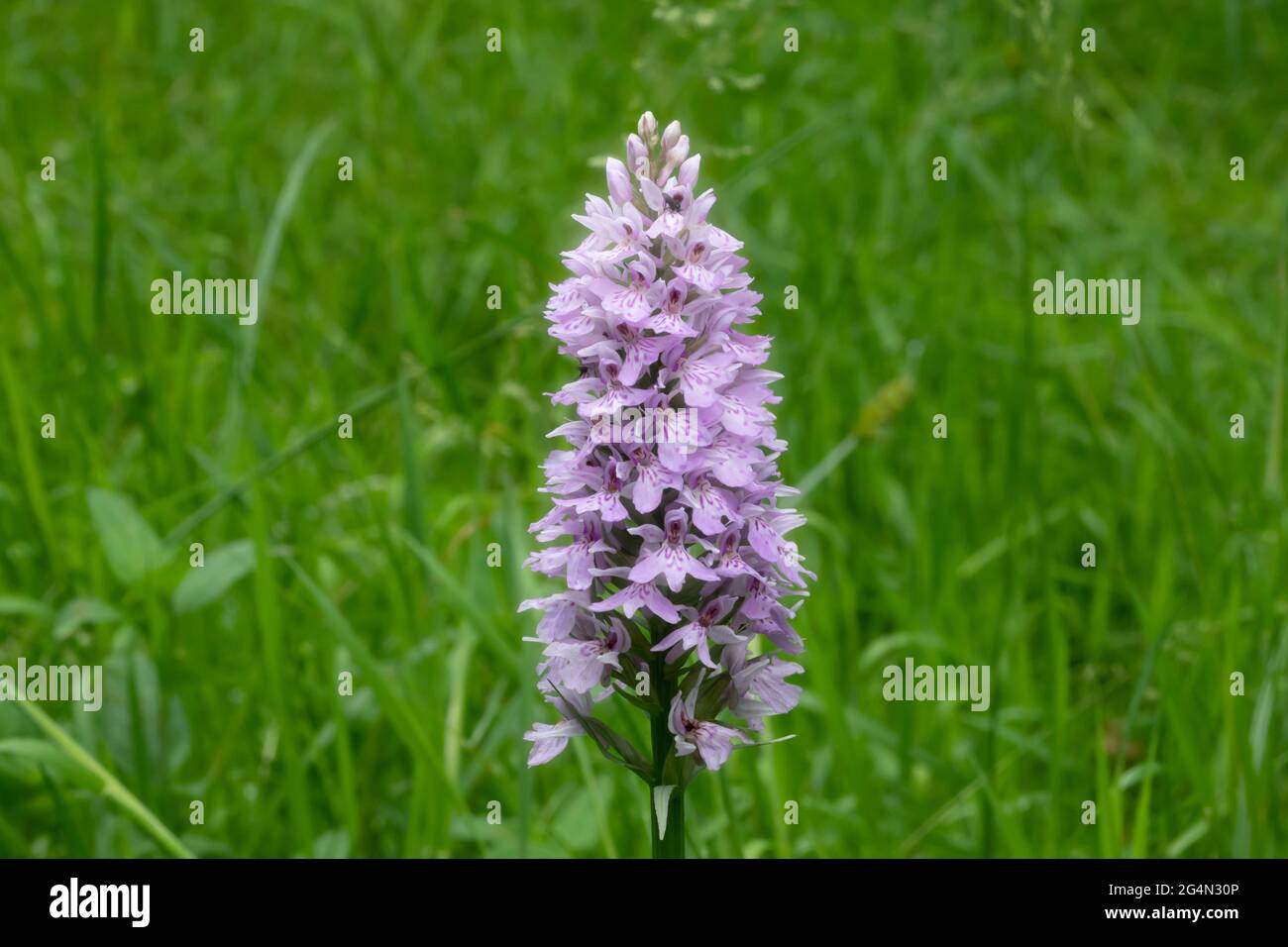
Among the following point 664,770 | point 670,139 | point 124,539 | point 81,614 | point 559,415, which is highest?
point 670,139

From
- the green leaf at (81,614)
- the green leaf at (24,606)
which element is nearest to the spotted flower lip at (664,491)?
the green leaf at (81,614)

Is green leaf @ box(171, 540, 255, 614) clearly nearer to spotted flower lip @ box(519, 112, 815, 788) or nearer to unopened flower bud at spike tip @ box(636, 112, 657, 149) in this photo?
spotted flower lip @ box(519, 112, 815, 788)

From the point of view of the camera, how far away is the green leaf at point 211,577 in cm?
351

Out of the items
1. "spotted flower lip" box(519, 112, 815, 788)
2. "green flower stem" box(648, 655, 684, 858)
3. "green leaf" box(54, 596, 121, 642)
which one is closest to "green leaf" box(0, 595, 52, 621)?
"green leaf" box(54, 596, 121, 642)

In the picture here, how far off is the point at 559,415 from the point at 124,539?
3.90 feet

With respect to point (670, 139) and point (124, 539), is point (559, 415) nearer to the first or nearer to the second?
point (124, 539)

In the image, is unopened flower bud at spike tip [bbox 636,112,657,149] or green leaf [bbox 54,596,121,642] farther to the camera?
green leaf [bbox 54,596,121,642]

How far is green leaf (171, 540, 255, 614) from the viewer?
3.51m

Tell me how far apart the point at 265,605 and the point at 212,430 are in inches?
99.2

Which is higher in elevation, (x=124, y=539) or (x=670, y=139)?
(x=670, y=139)

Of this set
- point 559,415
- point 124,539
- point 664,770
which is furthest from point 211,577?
point 664,770

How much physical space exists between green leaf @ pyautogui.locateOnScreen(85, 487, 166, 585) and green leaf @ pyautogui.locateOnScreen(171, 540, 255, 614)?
124 millimetres

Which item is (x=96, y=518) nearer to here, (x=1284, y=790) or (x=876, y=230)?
(x=1284, y=790)

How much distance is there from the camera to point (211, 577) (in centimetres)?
360
